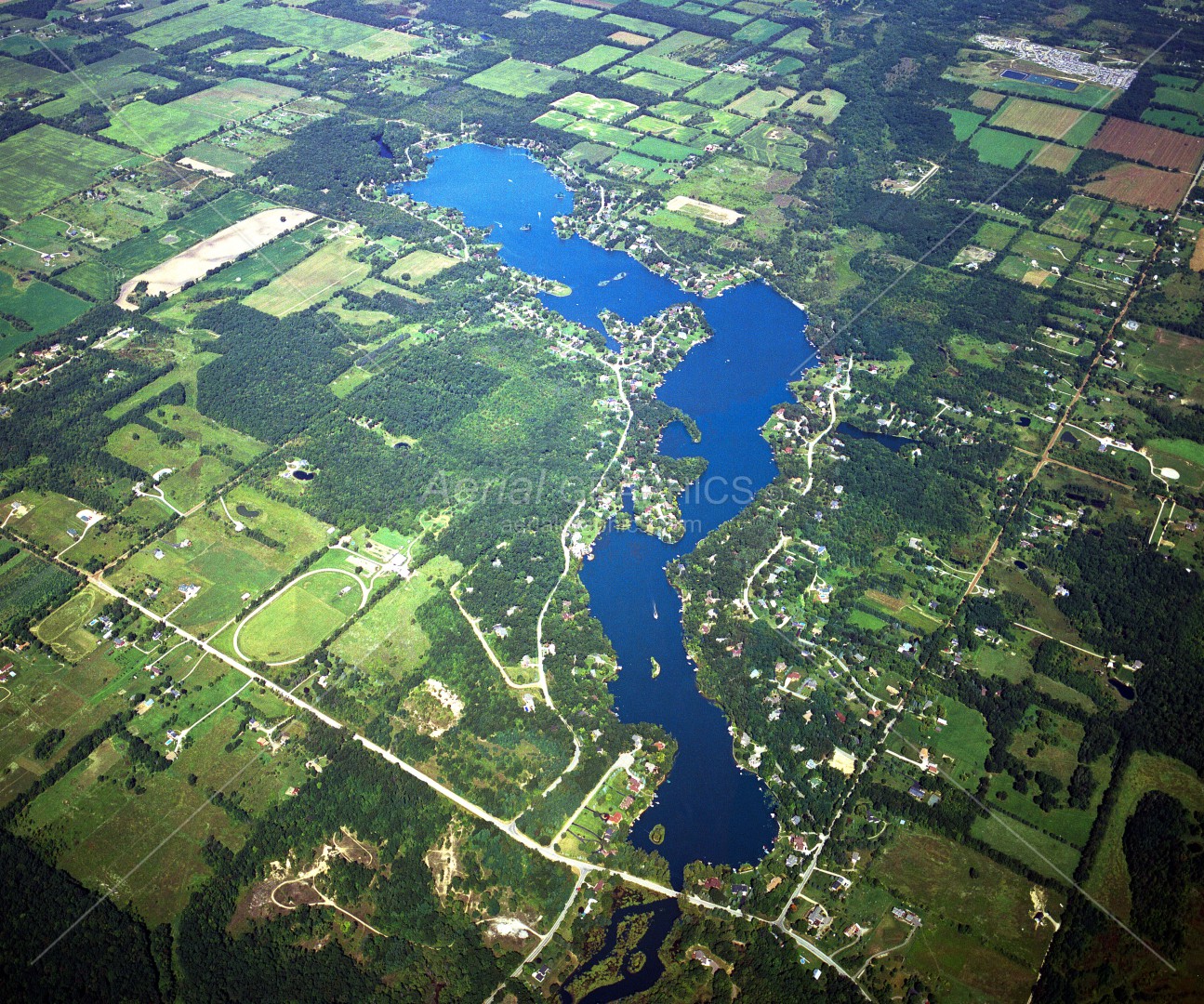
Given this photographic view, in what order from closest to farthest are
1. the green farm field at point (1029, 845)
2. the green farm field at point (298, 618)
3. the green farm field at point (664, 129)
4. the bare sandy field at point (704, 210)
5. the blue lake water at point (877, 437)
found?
1. the green farm field at point (1029, 845)
2. the green farm field at point (298, 618)
3. the blue lake water at point (877, 437)
4. the bare sandy field at point (704, 210)
5. the green farm field at point (664, 129)

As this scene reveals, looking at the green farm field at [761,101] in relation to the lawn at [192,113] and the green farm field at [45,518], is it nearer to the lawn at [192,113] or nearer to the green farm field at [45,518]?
the lawn at [192,113]

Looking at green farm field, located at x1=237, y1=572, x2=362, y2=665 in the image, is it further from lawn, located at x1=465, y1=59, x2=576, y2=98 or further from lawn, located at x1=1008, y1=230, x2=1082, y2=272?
lawn, located at x1=465, y1=59, x2=576, y2=98

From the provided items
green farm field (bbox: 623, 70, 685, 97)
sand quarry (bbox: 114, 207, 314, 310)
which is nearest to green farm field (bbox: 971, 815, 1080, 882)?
sand quarry (bbox: 114, 207, 314, 310)

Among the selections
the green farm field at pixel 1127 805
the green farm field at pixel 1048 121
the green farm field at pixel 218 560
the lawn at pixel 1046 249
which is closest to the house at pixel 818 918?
the green farm field at pixel 1127 805

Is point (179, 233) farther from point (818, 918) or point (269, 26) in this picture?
point (818, 918)

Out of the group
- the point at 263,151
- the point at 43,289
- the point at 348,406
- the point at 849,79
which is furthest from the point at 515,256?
the point at 849,79

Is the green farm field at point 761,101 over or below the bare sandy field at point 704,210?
over

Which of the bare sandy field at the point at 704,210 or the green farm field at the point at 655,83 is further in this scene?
the green farm field at the point at 655,83

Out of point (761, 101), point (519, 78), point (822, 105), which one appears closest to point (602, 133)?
point (519, 78)
